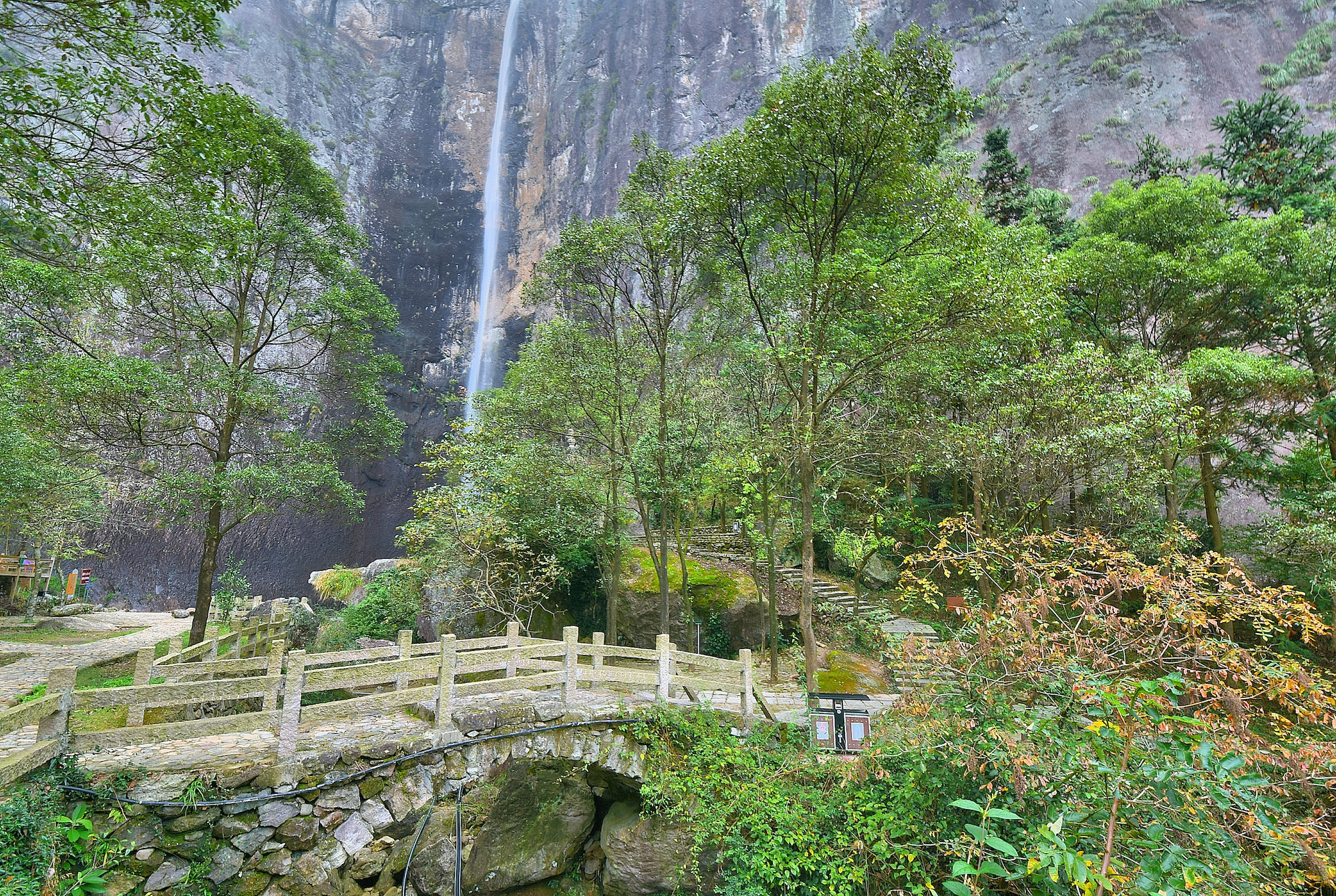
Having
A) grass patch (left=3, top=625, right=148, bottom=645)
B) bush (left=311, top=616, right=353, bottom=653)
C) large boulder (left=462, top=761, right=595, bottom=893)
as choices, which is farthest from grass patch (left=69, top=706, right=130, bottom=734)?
grass patch (left=3, top=625, right=148, bottom=645)

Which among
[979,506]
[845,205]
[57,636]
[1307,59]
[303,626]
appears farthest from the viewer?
[1307,59]

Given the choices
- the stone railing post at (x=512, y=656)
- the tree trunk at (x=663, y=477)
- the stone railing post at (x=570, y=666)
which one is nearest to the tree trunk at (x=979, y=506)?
the tree trunk at (x=663, y=477)

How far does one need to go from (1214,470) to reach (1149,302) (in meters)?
3.64

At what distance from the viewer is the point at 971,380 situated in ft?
33.0

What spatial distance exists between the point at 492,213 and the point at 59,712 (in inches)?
1319

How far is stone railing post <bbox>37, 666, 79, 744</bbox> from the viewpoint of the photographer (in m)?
4.89

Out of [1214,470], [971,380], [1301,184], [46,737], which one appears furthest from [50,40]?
[1301,184]

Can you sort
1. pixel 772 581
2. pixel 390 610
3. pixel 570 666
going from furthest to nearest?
pixel 390 610 < pixel 772 581 < pixel 570 666

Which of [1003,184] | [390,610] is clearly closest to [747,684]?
[390,610]

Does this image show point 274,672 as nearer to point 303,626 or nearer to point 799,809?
point 799,809

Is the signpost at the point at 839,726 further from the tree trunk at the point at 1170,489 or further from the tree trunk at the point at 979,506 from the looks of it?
the tree trunk at the point at 1170,489

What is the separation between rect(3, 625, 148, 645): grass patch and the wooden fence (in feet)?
19.7

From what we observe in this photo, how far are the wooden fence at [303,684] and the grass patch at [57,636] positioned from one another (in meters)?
6.00

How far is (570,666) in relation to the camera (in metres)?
7.52
